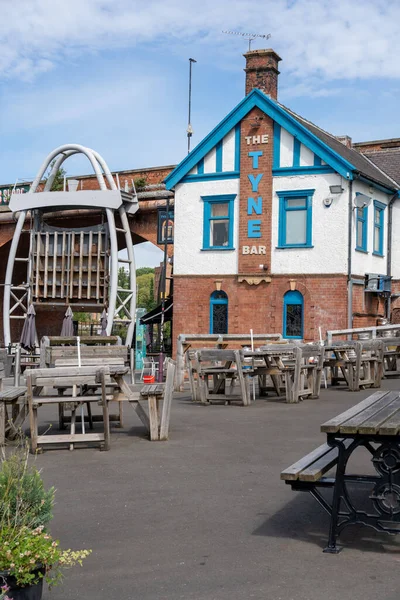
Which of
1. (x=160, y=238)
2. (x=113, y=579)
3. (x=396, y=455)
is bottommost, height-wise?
(x=113, y=579)

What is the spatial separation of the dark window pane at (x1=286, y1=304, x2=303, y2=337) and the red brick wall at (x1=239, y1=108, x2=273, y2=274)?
1485mm

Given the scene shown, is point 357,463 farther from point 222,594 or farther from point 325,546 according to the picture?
point 222,594

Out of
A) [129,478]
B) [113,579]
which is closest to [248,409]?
[129,478]

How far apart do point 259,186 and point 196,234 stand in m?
2.40

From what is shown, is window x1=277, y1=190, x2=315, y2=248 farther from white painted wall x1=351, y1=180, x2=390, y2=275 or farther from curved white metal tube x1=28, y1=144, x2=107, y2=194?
curved white metal tube x1=28, y1=144, x2=107, y2=194

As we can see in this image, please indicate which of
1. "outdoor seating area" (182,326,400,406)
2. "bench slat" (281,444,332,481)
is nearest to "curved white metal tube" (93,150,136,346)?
"outdoor seating area" (182,326,400,406)

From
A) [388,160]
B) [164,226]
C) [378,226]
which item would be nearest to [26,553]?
[378,226]

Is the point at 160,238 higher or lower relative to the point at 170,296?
higher

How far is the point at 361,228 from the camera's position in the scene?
78.2 ft

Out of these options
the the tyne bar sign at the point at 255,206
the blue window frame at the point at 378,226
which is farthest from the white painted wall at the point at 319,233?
the blue window frame at the point at 378,226

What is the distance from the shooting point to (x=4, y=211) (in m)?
31.5

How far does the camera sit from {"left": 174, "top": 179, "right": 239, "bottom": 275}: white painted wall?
2445 centimetres

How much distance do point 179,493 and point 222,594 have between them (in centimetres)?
263

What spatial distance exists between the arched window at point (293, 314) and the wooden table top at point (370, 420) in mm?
16608
